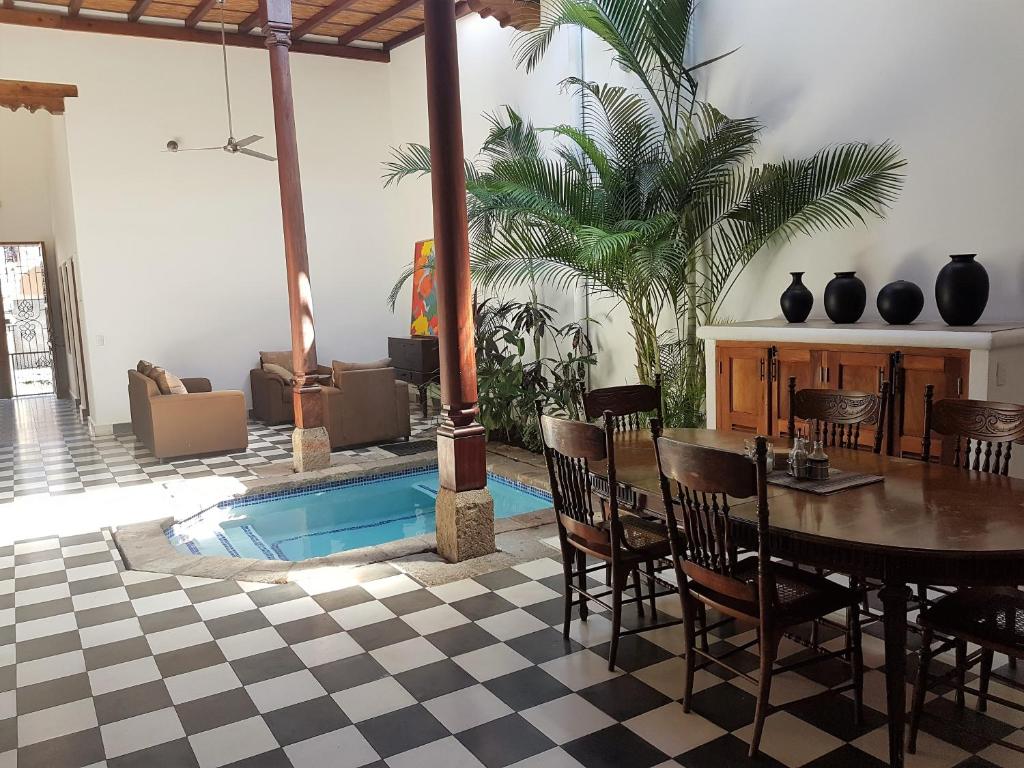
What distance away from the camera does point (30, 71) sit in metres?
9.16

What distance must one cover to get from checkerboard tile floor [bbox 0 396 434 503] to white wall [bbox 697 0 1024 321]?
14.7 ft

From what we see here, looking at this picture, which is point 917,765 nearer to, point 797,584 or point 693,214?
point 797,584

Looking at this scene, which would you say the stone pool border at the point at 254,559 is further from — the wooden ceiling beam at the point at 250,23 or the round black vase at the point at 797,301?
the wooden ceiling beam at the point at 250,23

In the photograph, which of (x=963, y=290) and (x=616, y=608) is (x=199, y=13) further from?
(x=616, y=608)

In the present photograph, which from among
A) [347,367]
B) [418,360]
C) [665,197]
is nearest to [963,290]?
[665,197]

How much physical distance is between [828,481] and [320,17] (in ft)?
29.5

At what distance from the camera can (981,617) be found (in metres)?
2.61

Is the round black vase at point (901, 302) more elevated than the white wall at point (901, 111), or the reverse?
the white wall at point (901, 111)

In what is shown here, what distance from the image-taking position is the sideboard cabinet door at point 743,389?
5.26 metres

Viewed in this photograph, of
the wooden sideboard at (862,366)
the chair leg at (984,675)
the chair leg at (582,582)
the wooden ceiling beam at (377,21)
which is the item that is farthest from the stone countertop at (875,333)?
the wooden ceiling beam at (377,21)

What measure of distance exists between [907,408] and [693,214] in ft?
7.37

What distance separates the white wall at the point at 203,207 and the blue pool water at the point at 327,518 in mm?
4277

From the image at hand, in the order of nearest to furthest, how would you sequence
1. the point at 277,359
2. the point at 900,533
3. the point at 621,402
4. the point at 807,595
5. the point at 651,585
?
the point at 900,533 < the point at 807,595 < the point at 651,585 < the point at 621,402 < the point at 277,359

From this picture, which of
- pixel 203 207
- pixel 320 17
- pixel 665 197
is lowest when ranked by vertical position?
pixel 665 197
